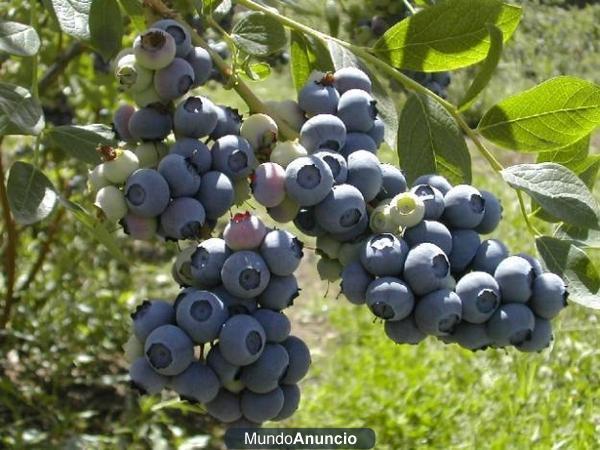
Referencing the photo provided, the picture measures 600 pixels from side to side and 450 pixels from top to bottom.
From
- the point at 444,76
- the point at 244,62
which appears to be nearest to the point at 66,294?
the point at 444,76

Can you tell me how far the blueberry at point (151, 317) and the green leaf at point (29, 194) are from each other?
10.5 inches

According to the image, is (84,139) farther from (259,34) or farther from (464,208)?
(464,208)

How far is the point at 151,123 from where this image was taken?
0.82 metres

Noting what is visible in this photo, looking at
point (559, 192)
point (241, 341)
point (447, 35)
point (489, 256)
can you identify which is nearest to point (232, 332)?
point (241, 341)

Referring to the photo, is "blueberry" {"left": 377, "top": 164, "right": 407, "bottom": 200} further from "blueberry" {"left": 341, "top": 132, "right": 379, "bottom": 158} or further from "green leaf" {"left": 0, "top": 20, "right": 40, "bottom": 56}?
"green leaf" {"left": 0, "top": 20, "right": 40, "bottom": 56}

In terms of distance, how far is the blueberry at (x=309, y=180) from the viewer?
0.70 meters

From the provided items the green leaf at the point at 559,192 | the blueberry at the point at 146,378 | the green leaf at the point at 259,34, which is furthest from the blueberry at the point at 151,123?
the green leaf at the point at 559,192

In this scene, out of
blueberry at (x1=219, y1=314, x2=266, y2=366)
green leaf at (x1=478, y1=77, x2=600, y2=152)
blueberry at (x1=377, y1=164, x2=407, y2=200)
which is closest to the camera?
blueberry at (x1=219, y1=314, x2=266, y2=366)

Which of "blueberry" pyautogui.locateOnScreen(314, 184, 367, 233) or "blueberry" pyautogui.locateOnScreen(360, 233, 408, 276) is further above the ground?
"blueberry" pyautogui.locateOnScreen(314, 184, 367, 233)

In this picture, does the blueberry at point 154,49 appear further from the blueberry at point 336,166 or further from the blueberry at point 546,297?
the blueberry at point 546,297

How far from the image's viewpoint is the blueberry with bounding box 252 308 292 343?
71cm

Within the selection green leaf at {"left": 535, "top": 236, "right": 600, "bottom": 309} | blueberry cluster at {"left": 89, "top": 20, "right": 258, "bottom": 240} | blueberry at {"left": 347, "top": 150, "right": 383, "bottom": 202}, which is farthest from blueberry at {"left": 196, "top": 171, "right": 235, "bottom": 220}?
green leaf at {"left": 535, "top": 236, "right": 600, "bottom": 309}

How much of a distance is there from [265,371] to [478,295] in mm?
183

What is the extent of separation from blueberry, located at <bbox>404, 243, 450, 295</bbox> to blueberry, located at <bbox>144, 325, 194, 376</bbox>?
0.18 m
